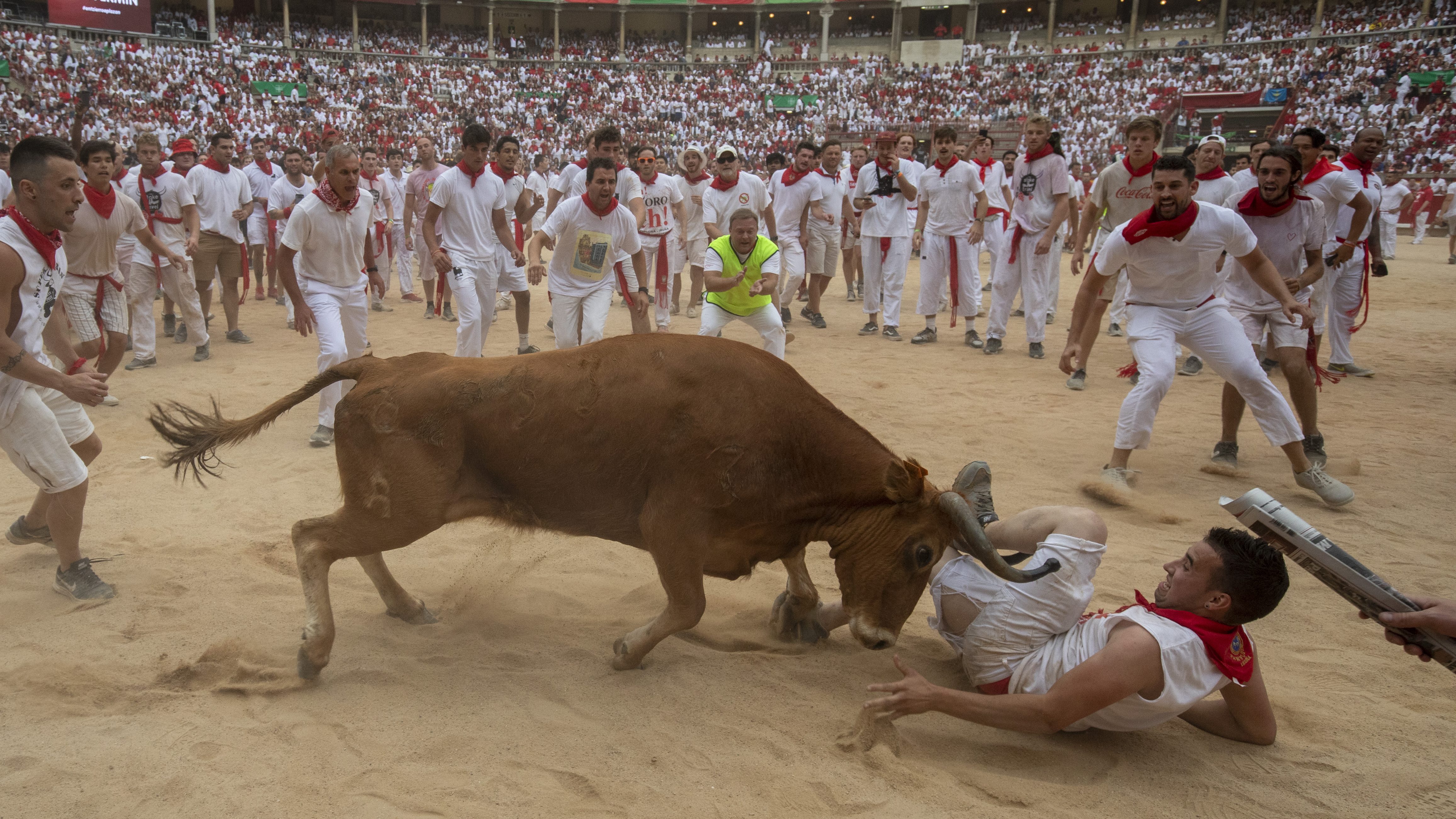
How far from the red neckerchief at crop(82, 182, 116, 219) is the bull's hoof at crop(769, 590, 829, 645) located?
6808mm

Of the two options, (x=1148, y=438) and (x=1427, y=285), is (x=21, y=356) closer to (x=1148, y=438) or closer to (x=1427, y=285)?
(x=1148, y=438)

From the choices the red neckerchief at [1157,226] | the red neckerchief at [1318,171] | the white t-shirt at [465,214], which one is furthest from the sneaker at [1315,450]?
the white t-shirt at [465,214]

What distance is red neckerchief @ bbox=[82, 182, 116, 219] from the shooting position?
7.36m

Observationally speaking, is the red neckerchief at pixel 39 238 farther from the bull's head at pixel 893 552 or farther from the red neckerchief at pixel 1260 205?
→ the red neckerchief at pixel 1260 205

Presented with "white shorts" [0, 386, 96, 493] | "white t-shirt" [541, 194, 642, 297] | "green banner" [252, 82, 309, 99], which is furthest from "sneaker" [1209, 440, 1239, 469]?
"green banner" [252, 82, 309, 99]

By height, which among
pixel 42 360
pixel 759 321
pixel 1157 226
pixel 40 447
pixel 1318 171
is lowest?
pixel 40 447

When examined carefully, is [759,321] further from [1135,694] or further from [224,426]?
[1135,694]

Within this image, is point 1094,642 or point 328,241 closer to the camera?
point 1094,642

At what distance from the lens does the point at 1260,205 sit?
721 centimetres

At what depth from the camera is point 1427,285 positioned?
16.8 meters

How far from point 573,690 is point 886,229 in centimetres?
1021

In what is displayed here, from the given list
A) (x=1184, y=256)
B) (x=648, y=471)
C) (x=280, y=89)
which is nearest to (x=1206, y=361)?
(x=1184, y=256)

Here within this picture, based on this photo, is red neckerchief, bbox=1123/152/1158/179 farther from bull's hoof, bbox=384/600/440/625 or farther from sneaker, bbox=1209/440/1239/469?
bull's hoof, bbox=384/600/440/625

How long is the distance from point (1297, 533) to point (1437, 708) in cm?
161
